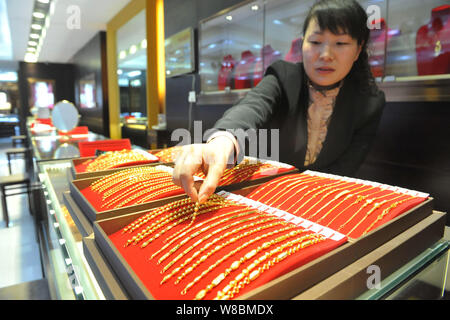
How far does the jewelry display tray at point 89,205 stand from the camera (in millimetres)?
649

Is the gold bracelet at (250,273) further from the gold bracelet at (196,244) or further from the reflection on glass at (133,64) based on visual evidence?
the reflection on glass at (133,64)

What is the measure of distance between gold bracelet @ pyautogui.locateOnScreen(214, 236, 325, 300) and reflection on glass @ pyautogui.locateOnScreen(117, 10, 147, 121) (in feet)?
20.1

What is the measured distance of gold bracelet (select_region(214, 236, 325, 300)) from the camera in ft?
1.29

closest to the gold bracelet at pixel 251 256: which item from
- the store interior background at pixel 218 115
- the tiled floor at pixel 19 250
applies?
the store interior background at pixel 218 115

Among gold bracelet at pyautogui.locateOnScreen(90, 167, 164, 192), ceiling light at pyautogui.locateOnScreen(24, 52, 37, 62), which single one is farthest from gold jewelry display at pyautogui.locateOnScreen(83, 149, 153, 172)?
ceiling light at pyautogui.locateOnScreen(24, 52, 37, 62)

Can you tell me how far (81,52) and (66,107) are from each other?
350 inches

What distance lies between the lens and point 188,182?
1.96 feet

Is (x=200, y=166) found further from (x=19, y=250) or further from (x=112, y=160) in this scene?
(x=19, y=250)

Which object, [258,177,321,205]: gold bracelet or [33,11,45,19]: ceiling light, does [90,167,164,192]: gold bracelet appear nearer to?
[258,177,321,205]: gold bracelet

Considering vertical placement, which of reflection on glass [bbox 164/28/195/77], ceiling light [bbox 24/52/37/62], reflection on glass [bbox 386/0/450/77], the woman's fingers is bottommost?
the woman's fingers

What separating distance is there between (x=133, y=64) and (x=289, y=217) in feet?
39.9

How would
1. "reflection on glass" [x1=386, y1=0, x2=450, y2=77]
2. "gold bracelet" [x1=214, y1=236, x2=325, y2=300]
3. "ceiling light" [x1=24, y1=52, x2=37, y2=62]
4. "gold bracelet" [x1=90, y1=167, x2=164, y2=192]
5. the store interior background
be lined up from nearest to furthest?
1. "gold bracelet" [x1=214, y1=236, x2=325, y2=300]
2. "gold bracelet" [x1=90, y1=167, x2=164, y2=192]
3. "reflection on glass" [x1=386, y1=0, x2=450, y2=77]
4. the store interior background
5. "ceiling light" [x1=24, y1=52, x2=37, y2=62]

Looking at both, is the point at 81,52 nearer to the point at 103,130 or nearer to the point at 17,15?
the point at 103,130

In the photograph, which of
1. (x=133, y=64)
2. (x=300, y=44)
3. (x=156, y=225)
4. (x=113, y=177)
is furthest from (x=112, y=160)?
(x=133, y=64)
